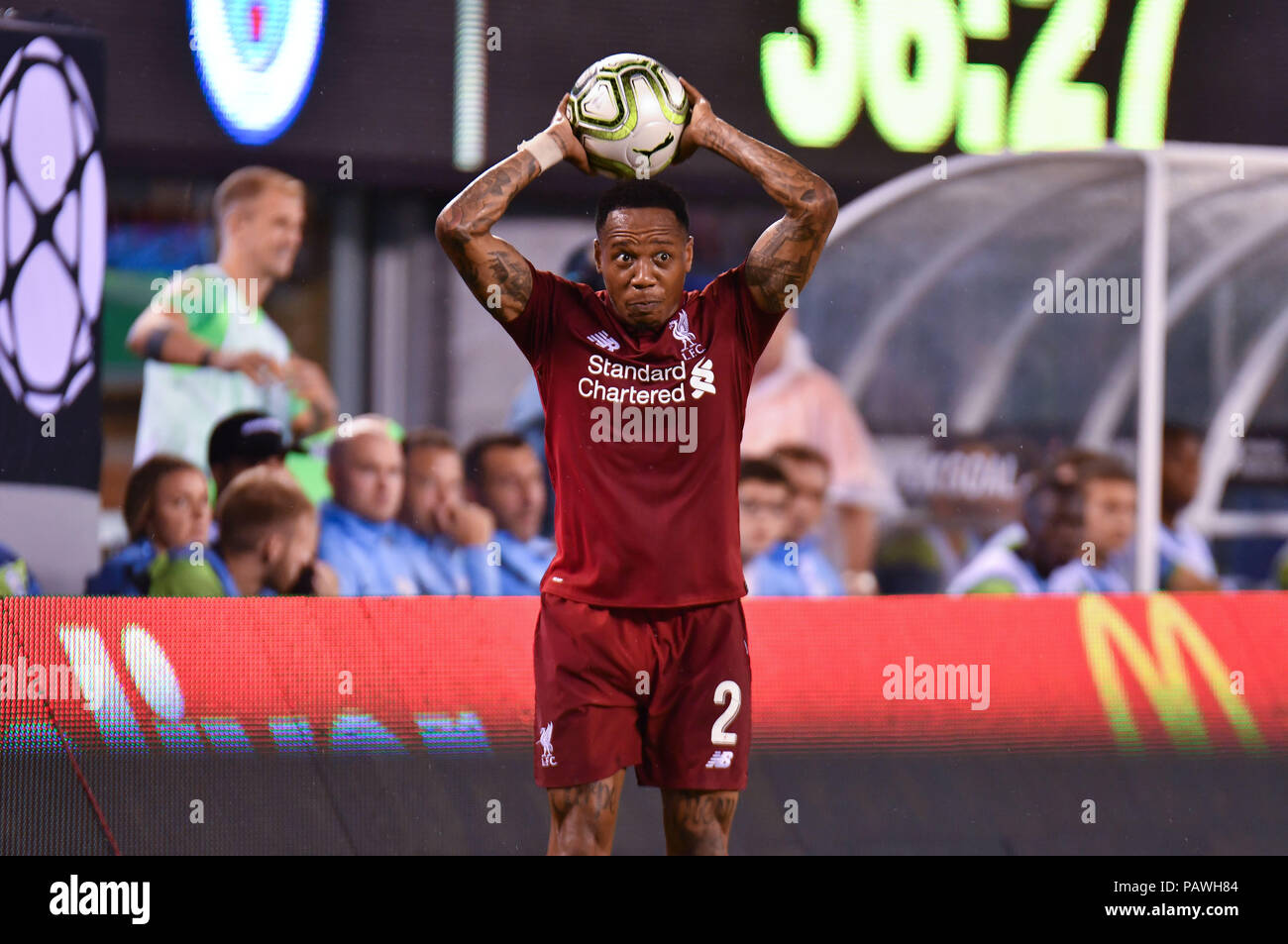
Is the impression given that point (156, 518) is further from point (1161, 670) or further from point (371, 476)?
point (1161, 670)

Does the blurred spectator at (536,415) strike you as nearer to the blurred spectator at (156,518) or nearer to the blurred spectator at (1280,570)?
the blurred spectator at (156,518)

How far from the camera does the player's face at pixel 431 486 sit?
4.34 meters

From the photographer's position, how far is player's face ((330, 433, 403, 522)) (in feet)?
14.1

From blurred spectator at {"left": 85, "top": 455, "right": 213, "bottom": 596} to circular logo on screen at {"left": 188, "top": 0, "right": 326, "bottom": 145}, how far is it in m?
1.06

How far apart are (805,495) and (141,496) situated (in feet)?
6.89

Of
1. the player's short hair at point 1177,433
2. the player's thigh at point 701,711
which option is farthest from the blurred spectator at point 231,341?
the player's short hair at point 1177,433

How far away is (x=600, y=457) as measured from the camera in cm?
288

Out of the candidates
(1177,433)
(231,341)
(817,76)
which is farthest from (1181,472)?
(231,341)

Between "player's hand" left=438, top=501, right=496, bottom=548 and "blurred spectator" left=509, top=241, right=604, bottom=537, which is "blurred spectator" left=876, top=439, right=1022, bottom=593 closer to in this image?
"blurred spectator" left=509, top=241, right=604, bottom=537

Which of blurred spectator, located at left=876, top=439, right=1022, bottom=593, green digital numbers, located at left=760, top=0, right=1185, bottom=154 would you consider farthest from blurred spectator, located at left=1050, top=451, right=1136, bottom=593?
green digital numbers, located at left=760, top=0, right=1185, bottom=154

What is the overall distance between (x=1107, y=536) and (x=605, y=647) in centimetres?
241

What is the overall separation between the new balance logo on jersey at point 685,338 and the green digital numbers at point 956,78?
1.70m
